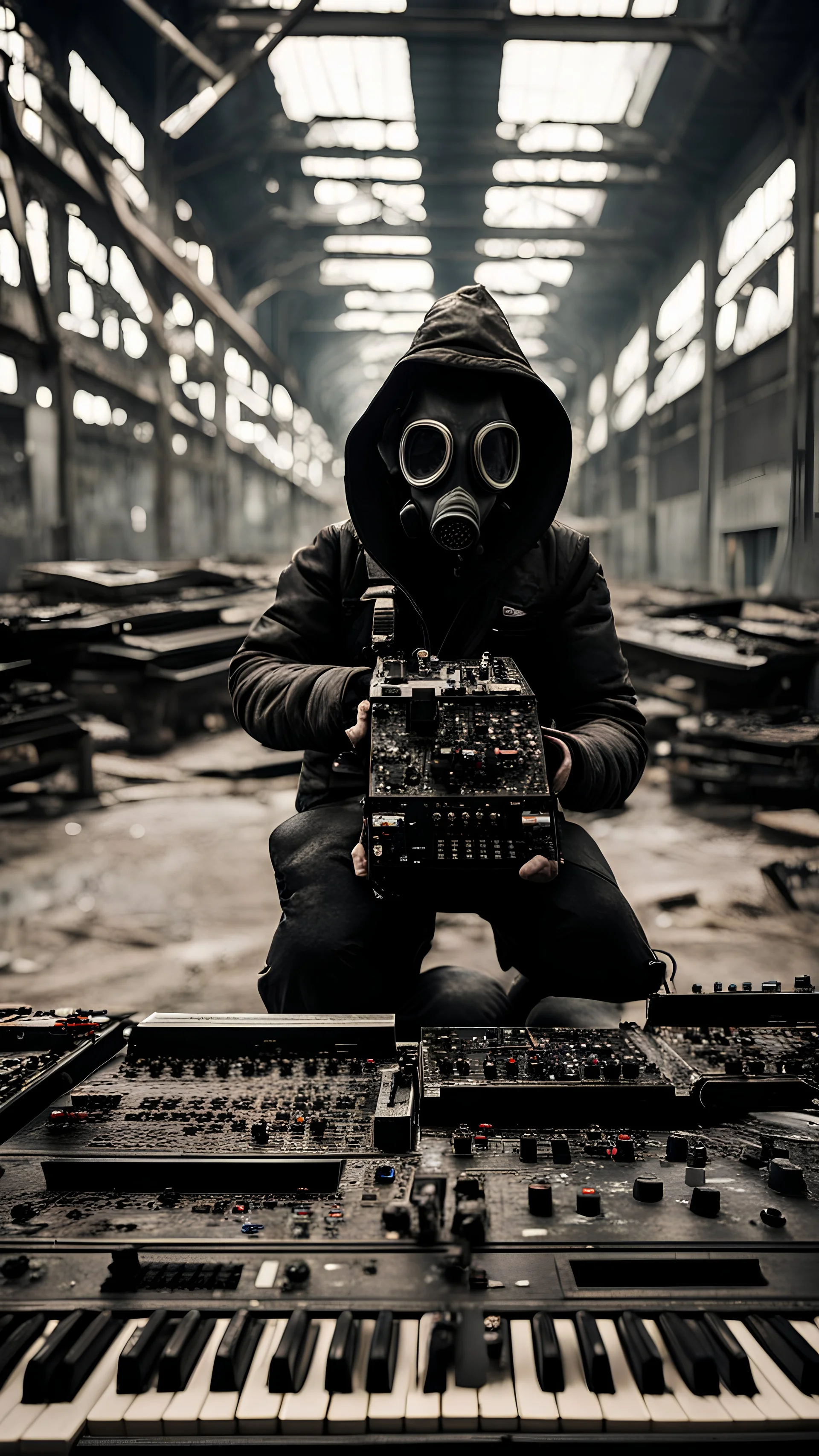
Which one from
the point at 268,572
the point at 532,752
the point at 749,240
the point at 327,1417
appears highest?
the point at 749,240

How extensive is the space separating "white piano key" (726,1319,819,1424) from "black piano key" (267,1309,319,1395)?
0.43 m

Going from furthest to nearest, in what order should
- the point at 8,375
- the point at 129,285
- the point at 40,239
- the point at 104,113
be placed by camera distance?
the point at 129,285, the point at 104,113, the point at 40,239, the point at 8,375

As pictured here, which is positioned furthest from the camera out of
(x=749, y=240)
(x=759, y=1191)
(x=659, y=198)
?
(x=659, y=198)

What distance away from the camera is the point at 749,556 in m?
11.3

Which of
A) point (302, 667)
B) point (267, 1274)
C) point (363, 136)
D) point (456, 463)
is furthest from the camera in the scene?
point (363, 136)

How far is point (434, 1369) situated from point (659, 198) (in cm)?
1655

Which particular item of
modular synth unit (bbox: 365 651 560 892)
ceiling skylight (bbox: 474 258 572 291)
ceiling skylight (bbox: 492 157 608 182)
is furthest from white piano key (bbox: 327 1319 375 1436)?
ceiling skylight (bbox: 474 258 572 291)

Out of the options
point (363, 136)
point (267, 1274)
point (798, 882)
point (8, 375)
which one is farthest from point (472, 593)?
point (363, 136)

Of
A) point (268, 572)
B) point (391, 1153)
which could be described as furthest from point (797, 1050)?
point (268, 572)

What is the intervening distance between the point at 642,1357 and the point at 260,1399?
37 cm

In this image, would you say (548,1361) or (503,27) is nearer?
(548,1361)

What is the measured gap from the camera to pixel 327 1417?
896 millimetres

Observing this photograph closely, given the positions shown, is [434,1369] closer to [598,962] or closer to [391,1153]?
[391,1153]

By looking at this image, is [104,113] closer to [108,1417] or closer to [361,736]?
[361,736]
